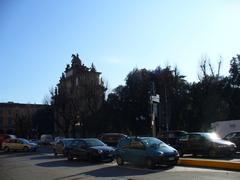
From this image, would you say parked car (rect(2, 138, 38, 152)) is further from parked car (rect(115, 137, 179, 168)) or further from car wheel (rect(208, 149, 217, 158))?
parked car (rect(115, 137, 179, 168))

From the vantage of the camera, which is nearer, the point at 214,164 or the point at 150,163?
the point at 214,164

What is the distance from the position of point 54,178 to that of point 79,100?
61.9 metres

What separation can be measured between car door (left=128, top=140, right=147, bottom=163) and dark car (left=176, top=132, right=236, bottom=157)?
622cm

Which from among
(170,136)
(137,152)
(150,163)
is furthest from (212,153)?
(170,136)

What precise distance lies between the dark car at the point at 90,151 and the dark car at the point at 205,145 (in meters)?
5.15

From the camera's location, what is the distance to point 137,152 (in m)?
23.7

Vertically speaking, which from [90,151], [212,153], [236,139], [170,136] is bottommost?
[212,153]

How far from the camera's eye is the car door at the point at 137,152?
23208 mm

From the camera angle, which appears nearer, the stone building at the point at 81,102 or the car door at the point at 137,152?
the car door at the point at 137,152

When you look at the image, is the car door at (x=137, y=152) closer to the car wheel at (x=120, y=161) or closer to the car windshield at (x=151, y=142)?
the car windshield at (x=151, y=142)

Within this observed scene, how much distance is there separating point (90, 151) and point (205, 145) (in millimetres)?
7230

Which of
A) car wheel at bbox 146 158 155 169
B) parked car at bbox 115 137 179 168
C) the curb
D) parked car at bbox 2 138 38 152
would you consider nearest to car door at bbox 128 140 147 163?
parked car at bbox 115 137 179 168

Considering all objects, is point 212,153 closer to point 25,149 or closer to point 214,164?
point 214,164

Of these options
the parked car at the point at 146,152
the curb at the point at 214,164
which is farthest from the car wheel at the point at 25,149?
the curb at the point at 214,164
